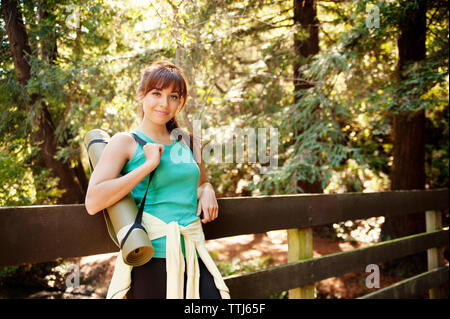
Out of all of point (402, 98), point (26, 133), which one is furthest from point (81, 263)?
point (402, 98)

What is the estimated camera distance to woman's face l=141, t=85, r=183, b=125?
1691 mm

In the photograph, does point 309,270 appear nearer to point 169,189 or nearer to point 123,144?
point 169,189

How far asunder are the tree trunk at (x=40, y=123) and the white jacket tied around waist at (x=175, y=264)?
1.84m

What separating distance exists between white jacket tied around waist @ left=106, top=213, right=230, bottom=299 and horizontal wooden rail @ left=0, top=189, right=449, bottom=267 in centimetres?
17

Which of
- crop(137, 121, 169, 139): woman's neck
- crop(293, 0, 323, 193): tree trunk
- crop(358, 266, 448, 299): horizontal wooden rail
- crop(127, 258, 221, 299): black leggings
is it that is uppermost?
crop(293, 0, 323, 193): tree trunk

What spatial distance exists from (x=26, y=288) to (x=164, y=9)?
4195 millimetres

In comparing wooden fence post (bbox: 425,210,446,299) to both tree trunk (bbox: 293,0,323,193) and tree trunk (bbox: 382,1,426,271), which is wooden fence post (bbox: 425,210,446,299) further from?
tree trunk (bbox: 382,1,426,271)

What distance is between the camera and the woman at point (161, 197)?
1.41m

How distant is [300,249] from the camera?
2.61 m

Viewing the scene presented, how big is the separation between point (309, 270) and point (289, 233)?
0.99 feet

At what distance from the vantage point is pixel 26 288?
16.0 ft

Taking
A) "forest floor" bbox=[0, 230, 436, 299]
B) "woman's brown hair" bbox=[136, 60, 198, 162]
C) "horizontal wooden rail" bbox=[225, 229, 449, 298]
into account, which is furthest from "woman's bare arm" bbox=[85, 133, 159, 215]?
"forest floor" bbox=[0, 230, 436, 299]

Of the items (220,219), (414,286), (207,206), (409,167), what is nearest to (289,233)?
(220,219)
